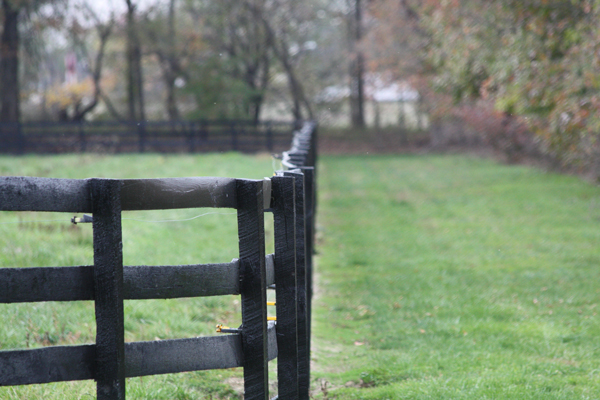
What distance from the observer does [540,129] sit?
1334 cm

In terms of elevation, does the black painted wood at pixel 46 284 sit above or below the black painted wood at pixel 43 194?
below

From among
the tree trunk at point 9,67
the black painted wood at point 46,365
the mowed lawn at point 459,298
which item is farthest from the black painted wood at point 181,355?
the tree trunk at point 9,67

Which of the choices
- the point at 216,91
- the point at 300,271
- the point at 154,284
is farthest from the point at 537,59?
the point at 216,91

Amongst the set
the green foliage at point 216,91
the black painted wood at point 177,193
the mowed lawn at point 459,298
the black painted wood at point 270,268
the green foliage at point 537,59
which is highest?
the green foliage at point 216,91

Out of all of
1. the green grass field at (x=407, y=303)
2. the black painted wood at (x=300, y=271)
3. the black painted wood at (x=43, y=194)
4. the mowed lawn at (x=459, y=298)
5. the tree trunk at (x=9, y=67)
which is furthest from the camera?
the tree trunk at (x=9, y=67)

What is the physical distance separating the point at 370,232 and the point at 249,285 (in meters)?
8.50

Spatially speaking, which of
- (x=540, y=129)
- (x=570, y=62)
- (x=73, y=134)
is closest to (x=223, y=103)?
(x=73, y=134)

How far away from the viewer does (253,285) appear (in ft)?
9.29

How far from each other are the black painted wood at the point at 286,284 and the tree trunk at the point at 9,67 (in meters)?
34.3

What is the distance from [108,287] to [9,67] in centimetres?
3545

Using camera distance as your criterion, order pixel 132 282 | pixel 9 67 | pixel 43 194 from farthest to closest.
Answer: pixel 9 67 < pixel 132 282 < pixel 43 194

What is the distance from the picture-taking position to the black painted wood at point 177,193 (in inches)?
105

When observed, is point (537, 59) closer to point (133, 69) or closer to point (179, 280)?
point (179, 280)

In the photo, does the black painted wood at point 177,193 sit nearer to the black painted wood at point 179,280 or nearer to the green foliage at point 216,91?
the black painted wood at point 179,280
